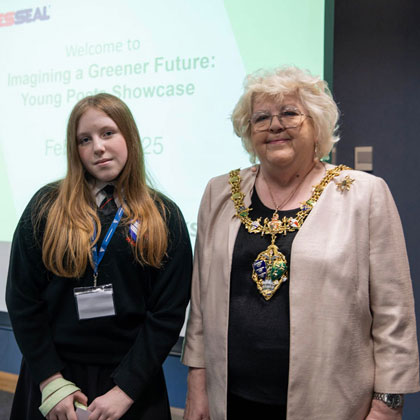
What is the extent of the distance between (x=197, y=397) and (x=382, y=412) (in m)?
0.56

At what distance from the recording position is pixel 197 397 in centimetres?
138

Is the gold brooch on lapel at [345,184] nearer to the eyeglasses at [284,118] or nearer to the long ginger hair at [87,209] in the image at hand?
the eyeglasses at [284,118]

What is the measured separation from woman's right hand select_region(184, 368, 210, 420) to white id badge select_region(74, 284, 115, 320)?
0.37 m

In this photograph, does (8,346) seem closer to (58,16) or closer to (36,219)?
(36,219)

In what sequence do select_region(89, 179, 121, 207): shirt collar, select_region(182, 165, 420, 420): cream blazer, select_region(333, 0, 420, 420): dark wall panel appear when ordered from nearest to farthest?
1. select_region(182, 165, 420, 420): cream blazer
2. select_region(89, 179, 121, 207): shirt collar
3. select_region(333, 0, 420, 420): dark wall panel

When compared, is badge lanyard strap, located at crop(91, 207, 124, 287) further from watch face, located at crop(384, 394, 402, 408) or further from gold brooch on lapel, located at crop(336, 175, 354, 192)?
watch face, located at crop(384, 394, 402, 408)

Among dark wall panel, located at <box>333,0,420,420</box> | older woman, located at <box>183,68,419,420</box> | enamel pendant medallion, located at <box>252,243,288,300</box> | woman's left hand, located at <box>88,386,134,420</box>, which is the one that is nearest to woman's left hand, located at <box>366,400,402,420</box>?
older woman, located at <box>183,68,419,420</box>

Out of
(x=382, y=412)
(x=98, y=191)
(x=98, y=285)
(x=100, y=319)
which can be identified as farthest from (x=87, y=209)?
(x=382, y=412)

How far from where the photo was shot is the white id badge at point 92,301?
1306 millimetres

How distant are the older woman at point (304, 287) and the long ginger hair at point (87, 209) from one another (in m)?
0.21

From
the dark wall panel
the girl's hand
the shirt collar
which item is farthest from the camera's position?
the dark wall panel

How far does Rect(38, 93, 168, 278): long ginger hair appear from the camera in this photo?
1.31 m

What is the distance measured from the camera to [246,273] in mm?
1269

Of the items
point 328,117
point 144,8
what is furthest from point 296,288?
point 144,8
